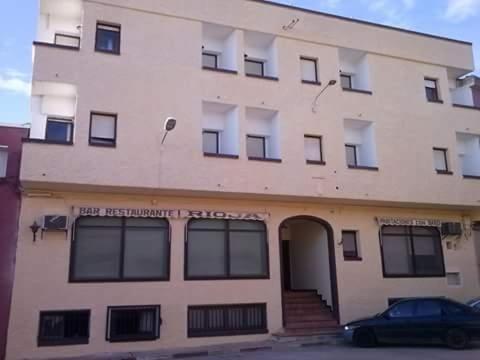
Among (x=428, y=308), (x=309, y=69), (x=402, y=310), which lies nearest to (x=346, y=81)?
(x=309, y=69)

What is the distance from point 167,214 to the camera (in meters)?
15.2

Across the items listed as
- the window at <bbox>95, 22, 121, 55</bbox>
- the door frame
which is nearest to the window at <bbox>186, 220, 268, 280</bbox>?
the door frame

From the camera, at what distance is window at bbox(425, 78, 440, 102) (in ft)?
65.1

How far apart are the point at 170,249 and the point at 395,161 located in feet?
29.3

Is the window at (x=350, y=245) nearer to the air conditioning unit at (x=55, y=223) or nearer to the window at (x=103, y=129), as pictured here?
the window at (x=103, y=129)

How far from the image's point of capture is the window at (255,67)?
699 inches

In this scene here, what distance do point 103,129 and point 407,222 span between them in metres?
11.8

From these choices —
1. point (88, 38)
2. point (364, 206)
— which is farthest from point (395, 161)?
point (88, 38)

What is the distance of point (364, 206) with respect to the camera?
18.0 meters

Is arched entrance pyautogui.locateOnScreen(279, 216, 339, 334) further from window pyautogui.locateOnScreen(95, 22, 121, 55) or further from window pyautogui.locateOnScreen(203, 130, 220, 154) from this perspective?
window pyautogui.locateOnScreen(95, 22, 121, 55)

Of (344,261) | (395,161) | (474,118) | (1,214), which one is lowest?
(344,261)

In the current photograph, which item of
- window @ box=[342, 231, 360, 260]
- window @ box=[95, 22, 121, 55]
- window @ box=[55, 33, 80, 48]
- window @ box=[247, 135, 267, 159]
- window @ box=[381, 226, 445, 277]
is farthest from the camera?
window @ box=[381, 226, 445, 277]

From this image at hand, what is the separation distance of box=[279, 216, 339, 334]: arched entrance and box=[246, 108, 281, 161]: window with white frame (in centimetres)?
258

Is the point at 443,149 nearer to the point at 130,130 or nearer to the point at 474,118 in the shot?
the point at 474,118
